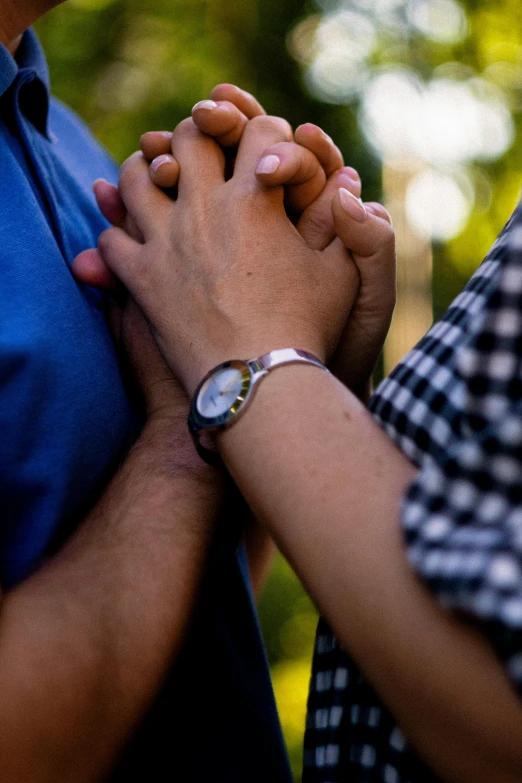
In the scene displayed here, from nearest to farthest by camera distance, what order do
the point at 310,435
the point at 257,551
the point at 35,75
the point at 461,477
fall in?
the point at 461,477
the point at 310,435
the point at 35,75
the point at 257,551

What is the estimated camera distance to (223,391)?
0.80 meters

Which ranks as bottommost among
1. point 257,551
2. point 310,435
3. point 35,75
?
point 257,551

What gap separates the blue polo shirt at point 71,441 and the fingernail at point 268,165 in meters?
0.29

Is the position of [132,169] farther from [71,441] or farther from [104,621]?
[104,621]

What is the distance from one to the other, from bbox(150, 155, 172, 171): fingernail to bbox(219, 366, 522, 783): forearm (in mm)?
409

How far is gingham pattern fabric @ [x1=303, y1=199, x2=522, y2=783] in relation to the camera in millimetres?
571

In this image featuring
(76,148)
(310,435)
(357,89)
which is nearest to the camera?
(310,435)

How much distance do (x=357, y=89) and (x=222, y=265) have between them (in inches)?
183

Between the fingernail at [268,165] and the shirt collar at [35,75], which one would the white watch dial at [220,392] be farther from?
the shirt collar at [35,75]

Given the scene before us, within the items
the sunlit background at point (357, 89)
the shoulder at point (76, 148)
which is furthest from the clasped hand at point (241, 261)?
the sunlit background at point (357, 89)

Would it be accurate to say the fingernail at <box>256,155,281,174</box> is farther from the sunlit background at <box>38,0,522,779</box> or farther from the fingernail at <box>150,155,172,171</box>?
the sunlit background at <box>38,0,522,779</box>

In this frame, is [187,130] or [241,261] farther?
[187,130]

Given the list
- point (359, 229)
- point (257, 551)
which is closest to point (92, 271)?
point (359, 229)

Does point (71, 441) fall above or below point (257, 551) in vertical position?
above
